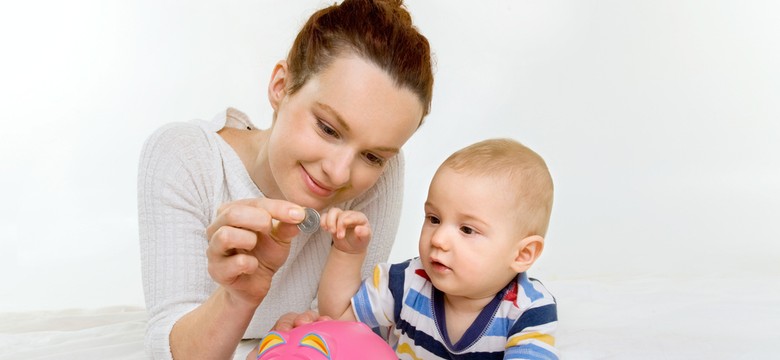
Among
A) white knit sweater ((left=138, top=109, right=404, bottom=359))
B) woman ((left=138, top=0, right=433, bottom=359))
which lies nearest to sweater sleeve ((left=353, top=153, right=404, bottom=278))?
white knit sweater ((left=138, top=109, right=404, bottom=359))

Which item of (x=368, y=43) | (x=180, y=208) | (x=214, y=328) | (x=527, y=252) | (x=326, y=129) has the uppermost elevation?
(x=368, y=43)

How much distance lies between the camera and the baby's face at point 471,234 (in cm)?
160

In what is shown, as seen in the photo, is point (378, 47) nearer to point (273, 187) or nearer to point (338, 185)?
point (338, 185)

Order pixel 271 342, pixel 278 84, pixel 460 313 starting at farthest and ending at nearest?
pixel 278 84
pixel 460 313
pixel 271 342

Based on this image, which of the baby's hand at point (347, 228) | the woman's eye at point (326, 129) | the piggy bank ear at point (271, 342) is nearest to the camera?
the piggy bank ear at point (271, 342)

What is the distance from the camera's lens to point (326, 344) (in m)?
1.41

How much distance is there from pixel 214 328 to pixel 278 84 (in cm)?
63

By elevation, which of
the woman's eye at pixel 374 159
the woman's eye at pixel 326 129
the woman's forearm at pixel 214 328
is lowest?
the woman's forearm at pixel 214 328

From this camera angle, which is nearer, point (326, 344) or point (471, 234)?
point (326, 344)

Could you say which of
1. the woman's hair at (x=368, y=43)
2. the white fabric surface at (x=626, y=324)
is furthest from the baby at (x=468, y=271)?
the white fabric surface at (x=626, y=324)

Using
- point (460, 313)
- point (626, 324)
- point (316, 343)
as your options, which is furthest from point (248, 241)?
point (626, 324)

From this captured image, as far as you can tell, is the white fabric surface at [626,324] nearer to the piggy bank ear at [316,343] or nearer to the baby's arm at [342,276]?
the baby's arm at [342,276]

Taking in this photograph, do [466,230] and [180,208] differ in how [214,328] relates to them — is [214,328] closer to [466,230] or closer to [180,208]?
[180,208]

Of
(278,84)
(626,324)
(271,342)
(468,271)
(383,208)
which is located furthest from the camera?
(383,208)
